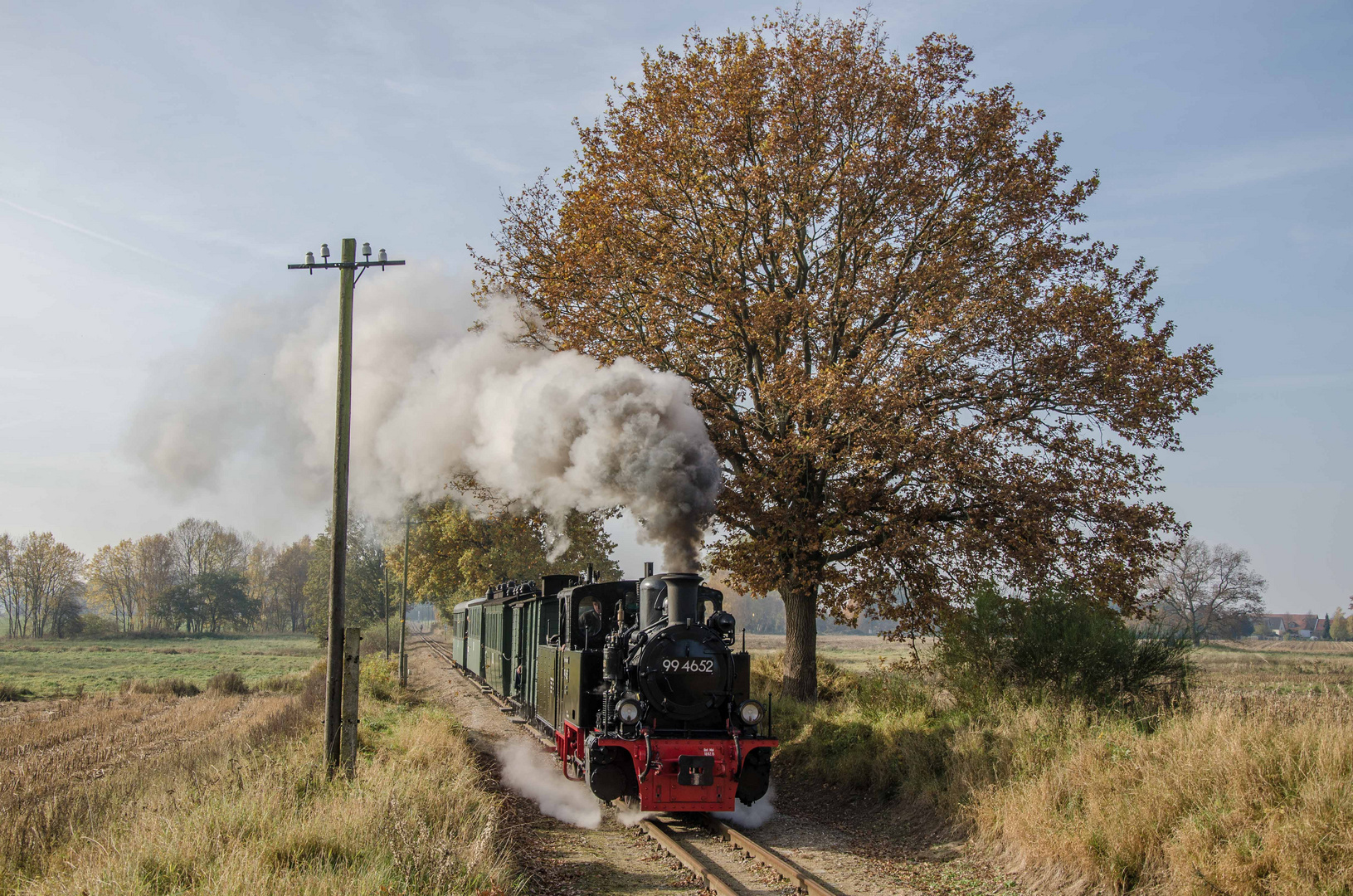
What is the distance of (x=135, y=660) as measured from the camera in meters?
49.1

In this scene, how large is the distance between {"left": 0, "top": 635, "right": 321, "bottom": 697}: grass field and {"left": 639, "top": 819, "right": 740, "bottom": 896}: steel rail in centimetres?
2889

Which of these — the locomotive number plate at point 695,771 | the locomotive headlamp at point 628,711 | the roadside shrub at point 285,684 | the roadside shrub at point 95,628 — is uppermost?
the locomotive headlamp at point 628,711

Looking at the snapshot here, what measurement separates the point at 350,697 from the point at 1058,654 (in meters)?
8.67

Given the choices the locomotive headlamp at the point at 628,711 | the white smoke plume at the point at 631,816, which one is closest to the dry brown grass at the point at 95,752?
the locomotive headlamp at the point at 628,711

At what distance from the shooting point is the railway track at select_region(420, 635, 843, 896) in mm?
7379

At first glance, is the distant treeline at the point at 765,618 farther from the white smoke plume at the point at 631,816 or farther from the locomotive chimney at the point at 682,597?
the locomotive chimney at the point at 682,597

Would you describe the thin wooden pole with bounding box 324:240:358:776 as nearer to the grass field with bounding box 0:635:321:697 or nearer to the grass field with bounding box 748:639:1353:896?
the grass field with bounding box 748:639:1353:896

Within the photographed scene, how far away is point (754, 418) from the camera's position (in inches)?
612

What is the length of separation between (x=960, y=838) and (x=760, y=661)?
38.4ft

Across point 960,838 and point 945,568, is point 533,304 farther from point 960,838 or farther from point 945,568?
point 960,838

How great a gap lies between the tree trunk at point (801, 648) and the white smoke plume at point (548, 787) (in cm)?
459

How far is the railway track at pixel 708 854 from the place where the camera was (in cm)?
738

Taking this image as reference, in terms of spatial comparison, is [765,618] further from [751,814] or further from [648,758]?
[648,758]

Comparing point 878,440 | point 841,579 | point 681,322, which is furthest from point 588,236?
point 841,579
